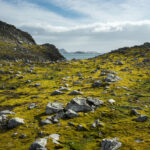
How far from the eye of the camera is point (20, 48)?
11031cm

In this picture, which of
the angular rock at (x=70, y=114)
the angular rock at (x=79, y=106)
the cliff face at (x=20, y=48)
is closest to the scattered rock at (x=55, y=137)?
the angular rock at (x=70, y=114)

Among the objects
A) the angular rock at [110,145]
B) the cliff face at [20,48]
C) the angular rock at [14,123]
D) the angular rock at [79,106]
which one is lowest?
the angular rock at [14,123]

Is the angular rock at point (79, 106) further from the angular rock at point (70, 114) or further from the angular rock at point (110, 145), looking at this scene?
the angular rock at point (110, 145)

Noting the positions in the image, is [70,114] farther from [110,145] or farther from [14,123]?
[110,145]

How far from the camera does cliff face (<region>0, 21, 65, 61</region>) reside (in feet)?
321

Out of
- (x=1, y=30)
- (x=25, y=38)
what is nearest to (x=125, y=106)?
(x=1, y=30)

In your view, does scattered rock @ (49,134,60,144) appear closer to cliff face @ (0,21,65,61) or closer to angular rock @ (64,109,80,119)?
angular rock @ (64,109,80,119)

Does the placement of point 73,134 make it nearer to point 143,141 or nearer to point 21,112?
point 143,141

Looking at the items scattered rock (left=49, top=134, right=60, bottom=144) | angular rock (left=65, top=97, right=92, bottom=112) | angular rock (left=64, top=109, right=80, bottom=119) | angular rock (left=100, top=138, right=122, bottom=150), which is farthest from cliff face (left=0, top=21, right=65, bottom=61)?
angular rock (left=100, top=138, right=122, bottom=150)

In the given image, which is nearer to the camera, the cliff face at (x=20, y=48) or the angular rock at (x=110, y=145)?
the angular rock at (x=110, y=145)

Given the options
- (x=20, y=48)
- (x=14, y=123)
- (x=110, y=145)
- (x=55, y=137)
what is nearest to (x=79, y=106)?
(x=55, y=137)

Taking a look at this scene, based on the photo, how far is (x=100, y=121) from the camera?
1953 cm

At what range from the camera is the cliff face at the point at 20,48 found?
97863mm

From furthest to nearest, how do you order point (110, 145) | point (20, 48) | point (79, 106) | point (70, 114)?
point (20, 48), point (79, 106), point (70, 114), point (110, 145)
